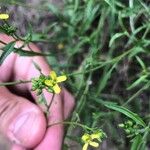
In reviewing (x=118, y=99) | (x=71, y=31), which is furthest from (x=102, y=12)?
(x=118, y=99)

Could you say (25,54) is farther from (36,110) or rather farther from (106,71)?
(106,71)

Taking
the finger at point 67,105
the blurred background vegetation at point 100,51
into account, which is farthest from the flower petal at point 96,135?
the finger at point 67,105

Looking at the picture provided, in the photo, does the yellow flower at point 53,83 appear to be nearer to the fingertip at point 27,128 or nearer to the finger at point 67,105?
the fingertip at point 27,128

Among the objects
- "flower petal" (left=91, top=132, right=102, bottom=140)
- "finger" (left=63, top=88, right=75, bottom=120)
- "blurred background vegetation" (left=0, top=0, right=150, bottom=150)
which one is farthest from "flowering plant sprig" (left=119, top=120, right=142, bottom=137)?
"finger" (left=63, top=88, right=75, bottom=120)

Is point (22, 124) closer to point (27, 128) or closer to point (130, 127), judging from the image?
point (27, 128)

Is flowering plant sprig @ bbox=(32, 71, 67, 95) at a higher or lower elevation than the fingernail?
higher

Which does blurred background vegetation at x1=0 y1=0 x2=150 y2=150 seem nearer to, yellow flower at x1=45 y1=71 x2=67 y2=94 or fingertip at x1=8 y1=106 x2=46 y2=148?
fingertip at x1=8 y1=106 x2=46 y2=148

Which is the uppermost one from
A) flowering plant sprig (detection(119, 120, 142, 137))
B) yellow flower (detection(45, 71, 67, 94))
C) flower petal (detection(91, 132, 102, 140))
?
yellow flower (detection(45, 71, 67, 94))
